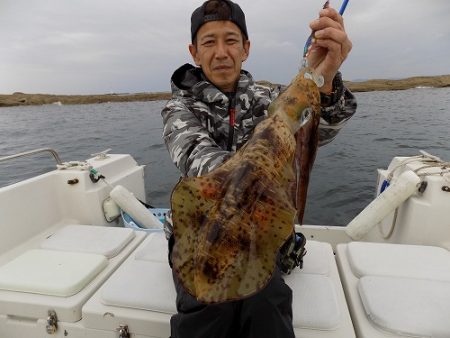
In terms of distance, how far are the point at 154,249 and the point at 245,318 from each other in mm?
1934

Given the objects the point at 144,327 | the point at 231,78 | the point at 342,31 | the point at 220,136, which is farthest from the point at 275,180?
the point at 144,327

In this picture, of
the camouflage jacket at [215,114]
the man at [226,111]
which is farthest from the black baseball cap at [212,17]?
the camouflage jacket at [215,114]

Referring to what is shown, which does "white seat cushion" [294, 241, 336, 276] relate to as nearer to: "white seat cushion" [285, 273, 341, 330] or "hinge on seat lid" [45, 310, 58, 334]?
"white seat cushion" [285, 273, 341, 330]

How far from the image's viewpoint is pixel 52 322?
2994mm

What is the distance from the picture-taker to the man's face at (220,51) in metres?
2.84

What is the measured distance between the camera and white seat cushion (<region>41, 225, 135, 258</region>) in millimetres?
3873

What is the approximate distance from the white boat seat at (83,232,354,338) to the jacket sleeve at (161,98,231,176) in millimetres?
1286

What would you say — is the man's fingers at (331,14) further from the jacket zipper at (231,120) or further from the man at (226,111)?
the jacket zipper at (231,120)

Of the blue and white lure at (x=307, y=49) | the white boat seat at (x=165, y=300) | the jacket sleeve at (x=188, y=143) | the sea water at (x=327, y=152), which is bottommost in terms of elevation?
the sea water at (x=327, y=152)

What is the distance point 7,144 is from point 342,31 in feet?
92.3

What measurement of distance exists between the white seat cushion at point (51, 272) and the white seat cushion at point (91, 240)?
183 millimetres

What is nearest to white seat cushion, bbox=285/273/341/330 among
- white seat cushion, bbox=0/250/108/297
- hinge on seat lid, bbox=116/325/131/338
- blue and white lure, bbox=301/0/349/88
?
hinge on seat lid, bbox=116/325/131/338

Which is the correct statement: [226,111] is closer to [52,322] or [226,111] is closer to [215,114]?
[215,114]

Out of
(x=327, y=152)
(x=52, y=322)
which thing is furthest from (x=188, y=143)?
(x=327, y=152)
